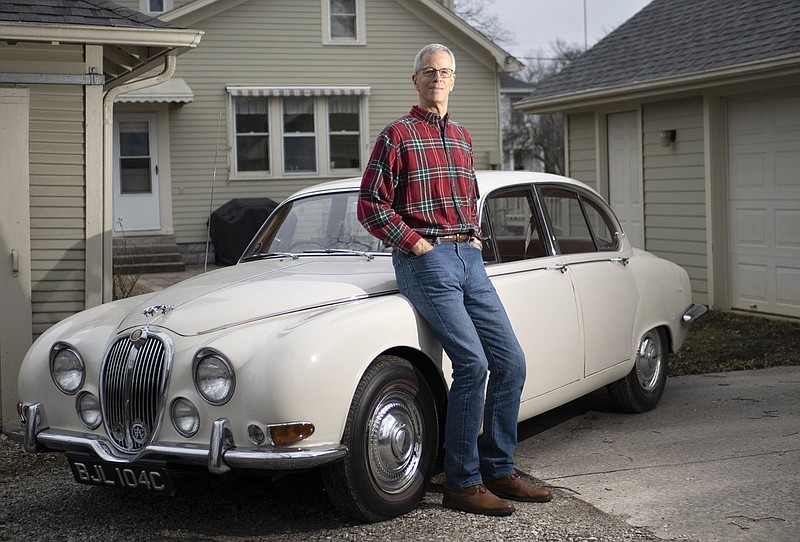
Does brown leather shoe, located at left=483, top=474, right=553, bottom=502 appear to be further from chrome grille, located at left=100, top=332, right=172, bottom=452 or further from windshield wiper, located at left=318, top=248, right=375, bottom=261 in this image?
chrome grille, located at left=100, top=332, right=172, bottom=452

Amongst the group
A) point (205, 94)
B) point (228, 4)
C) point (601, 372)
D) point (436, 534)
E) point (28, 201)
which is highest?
point (228, 4)

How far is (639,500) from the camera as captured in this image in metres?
4.90

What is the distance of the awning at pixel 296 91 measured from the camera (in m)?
19.1

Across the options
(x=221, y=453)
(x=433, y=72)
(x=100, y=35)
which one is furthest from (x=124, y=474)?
(x=100, y=35)

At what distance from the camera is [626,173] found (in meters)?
13.4

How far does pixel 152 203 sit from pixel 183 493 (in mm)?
14159

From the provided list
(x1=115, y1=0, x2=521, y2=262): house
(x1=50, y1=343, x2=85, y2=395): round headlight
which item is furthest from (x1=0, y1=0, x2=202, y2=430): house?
(x1=115, y1=0, x2=521, y2=262): house

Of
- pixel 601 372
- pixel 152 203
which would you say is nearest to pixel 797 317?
pixel 601 372

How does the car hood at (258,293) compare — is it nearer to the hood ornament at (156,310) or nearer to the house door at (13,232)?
the hood ornament at (156,310)

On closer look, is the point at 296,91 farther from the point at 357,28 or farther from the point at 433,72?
the point at 433,72

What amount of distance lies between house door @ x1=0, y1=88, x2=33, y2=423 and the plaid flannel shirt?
3.52 meters

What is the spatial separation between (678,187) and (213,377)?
9.19m

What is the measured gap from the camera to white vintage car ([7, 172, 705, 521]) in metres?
4.18

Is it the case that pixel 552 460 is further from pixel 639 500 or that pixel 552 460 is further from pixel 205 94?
pixel 205 94
